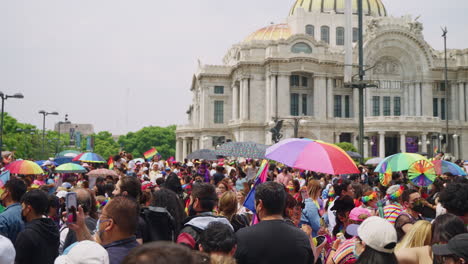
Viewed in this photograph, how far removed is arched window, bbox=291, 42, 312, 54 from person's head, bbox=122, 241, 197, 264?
54.2 meters

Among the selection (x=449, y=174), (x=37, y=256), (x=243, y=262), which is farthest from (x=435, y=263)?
(x=449, y=174)

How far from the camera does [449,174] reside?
524 inches

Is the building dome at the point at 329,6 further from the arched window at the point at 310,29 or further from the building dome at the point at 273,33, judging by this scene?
the building dome at the point at 273,33

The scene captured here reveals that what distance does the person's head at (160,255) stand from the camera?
2055 millimetres

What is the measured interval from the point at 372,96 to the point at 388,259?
2247 inches

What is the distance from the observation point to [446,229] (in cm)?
477

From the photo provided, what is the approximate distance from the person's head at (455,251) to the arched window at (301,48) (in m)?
52.1

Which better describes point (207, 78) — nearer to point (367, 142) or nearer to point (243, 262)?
point (367, 142)

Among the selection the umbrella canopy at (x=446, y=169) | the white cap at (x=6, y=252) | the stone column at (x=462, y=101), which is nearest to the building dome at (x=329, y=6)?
the stone column at (x=462, y=101)

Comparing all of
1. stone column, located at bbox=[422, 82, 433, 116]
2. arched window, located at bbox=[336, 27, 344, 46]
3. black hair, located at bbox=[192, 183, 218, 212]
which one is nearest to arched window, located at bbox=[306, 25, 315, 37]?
arched window, located at bbox=[336, 27, 344, 46]

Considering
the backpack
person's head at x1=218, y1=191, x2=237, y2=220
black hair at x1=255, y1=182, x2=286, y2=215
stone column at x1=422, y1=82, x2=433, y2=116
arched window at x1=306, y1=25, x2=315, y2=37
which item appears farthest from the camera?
arched window at x1=306, y1=25, x2=315, y2=37

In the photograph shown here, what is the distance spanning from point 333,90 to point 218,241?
55589mm

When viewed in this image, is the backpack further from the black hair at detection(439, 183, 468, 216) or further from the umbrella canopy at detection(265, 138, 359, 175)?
the black hair at detection(439, 183, 468, 216)

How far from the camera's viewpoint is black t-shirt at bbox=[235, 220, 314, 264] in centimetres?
463
